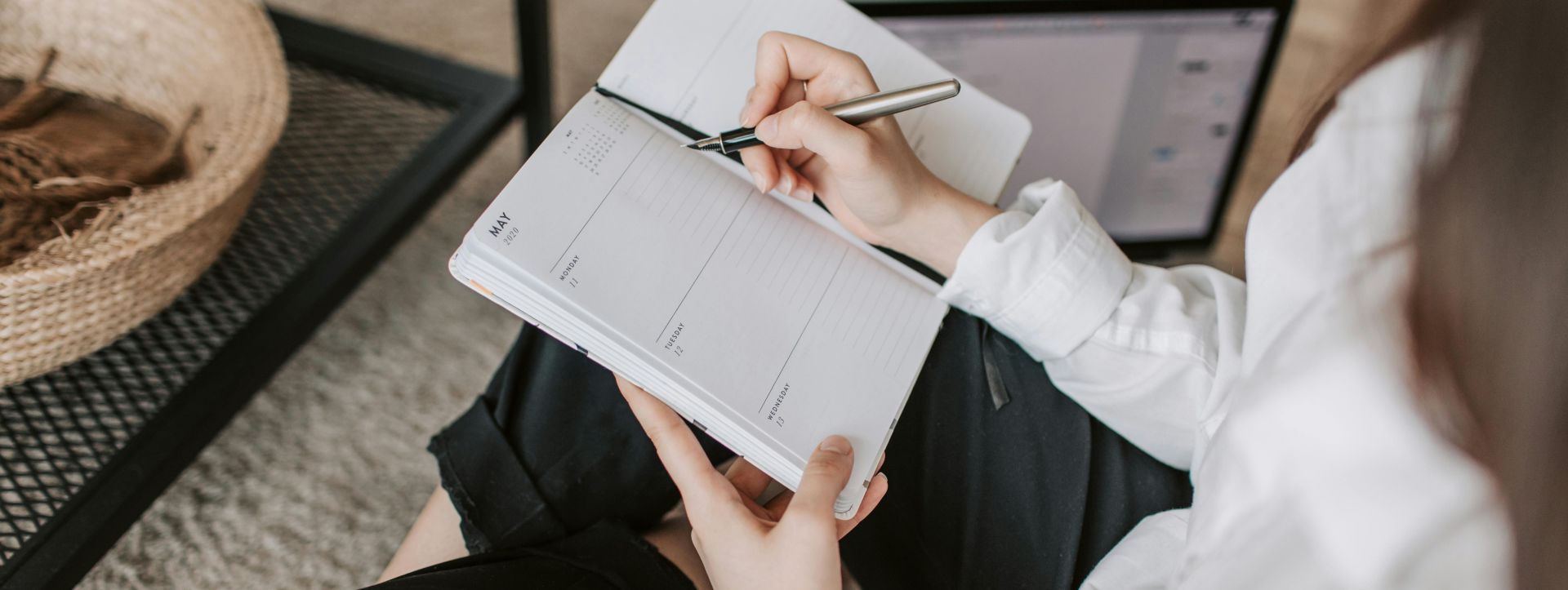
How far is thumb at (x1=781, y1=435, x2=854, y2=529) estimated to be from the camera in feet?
1.31

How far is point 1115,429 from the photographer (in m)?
0.55

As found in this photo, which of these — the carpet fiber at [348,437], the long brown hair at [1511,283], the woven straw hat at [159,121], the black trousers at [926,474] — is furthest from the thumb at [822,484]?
the carpet fiber at [348,437]

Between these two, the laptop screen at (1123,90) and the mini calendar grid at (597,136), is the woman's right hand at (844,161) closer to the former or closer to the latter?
the mini calendar grid at (597,136)

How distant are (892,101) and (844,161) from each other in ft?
0.13

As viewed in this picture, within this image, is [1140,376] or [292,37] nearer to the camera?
[1140,376]

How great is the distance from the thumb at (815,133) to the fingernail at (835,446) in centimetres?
14

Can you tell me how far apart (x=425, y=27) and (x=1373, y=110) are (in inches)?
42.8

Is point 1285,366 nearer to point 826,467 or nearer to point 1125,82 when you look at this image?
point 826,467

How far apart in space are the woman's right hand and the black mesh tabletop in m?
0.40

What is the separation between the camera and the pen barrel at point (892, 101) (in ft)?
1.53

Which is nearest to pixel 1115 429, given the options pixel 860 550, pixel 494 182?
pixel 860 550

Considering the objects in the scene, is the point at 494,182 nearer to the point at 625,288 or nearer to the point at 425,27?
the point at 425,27

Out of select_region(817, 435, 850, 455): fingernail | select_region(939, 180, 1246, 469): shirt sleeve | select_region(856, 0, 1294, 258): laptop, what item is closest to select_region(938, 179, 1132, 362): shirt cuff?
select_region(939, 180, 1246, 469): shirt sleeve

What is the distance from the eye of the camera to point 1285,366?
1.16 ft
